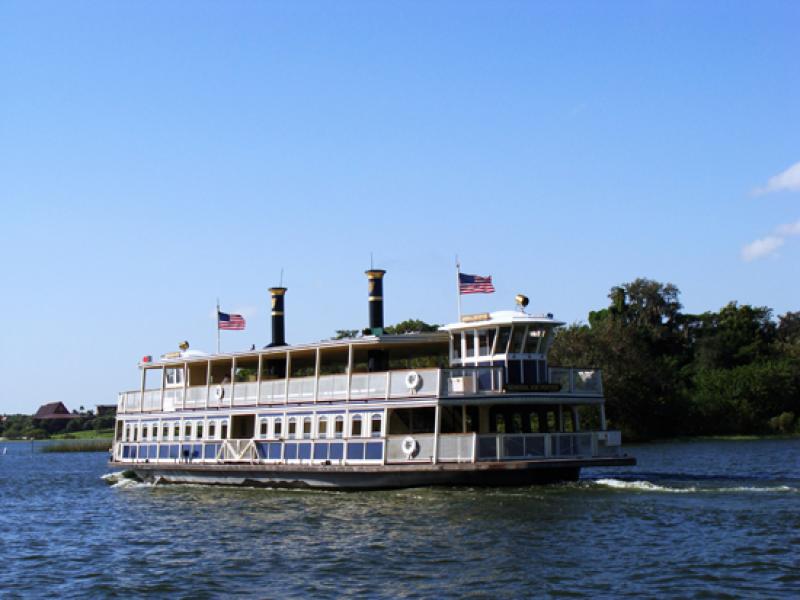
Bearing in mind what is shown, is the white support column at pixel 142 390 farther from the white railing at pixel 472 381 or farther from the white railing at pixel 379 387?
the white railing at pixel 472 381

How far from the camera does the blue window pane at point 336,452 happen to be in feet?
115

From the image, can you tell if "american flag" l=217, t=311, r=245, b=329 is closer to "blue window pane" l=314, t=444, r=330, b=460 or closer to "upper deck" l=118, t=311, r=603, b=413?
"upper deck" l=118, t=311, r=603, b=413

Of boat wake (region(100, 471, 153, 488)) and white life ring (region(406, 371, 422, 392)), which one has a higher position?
white life ring (region(406, 371, 422, 392))

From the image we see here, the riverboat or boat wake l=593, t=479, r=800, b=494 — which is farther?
the riverboat

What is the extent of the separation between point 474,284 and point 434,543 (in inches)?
535

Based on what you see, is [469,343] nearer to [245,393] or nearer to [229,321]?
[245,393]

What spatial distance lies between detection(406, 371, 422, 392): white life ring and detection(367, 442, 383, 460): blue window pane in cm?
229

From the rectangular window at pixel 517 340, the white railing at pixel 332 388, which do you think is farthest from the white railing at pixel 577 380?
the white railing at pixel 332 388

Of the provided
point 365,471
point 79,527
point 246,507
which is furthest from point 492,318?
point 79,527

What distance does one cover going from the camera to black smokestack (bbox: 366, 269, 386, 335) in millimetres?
39031

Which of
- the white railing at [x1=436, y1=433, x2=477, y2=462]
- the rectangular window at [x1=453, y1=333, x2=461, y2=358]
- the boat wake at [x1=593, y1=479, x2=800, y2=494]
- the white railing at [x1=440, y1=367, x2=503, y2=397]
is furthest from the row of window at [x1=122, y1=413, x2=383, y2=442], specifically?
the boat wake at [x1=593, y1=479, x2=800, y2=494]

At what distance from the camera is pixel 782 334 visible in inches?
4409

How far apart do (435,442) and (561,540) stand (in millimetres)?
9153

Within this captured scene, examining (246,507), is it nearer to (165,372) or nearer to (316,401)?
(316,401)
